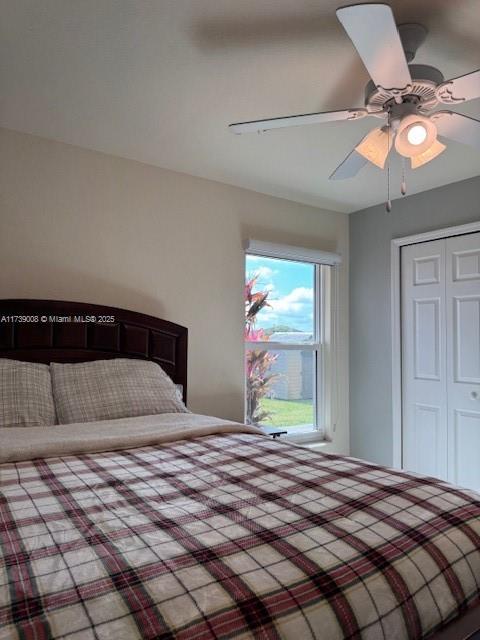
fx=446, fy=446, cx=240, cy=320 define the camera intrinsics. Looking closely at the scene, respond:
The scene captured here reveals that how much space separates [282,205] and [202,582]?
3171 millimetres

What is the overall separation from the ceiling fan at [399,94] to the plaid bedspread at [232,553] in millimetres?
1266

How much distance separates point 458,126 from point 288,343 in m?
2.22

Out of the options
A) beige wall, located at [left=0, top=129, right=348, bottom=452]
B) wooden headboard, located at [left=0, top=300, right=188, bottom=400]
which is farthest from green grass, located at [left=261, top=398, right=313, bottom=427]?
wooden headboard, located at [left=0, top=300, right=188, bottom=400]

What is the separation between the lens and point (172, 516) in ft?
3.44

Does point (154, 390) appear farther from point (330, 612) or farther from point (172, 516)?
point (330, 612)

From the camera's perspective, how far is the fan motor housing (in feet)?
5.22

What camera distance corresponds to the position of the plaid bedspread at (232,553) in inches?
27.8

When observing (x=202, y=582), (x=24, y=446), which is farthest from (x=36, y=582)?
(x=24, y=446)

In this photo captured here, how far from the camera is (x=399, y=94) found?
161 centimetres

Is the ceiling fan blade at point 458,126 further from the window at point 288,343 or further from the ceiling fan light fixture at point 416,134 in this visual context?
the window at point 288,343

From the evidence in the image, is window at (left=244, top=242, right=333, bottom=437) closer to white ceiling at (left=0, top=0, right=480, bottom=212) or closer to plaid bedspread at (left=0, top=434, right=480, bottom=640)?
white ceiling at (left=0, top=0, right=480, bottom=212)

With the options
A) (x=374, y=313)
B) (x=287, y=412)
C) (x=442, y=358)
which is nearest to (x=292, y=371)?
(x=287, y=412)

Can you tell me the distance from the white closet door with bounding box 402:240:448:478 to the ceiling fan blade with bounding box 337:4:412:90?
212cm

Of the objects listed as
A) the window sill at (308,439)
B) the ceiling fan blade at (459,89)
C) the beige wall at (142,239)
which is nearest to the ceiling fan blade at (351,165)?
the ceiling fan blade at (459,89)
